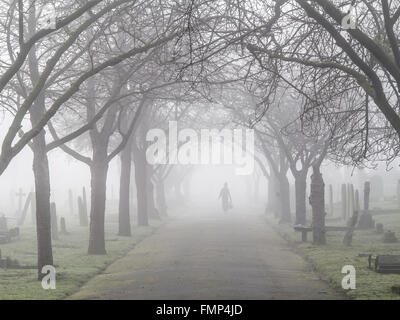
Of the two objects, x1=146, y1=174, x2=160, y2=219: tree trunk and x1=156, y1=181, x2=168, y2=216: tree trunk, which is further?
x1=156, y1=181, x2=168, y2=216: tree trunk

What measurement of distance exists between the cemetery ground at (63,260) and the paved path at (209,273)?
0.41m

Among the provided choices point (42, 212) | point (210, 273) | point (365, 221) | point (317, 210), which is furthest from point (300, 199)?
point (42, 212)

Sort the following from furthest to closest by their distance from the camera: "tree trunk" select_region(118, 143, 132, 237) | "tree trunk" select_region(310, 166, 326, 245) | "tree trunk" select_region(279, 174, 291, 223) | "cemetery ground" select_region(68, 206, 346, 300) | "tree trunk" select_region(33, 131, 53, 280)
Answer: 1. "tree trunk" select_region(279, 174, 291, 223)
2. "tree trunk" select_region(118, 143, 132, 237)
3. "tree trunk" select_region(310, 166, 326, 245)
4. "tree trunk" select_region(33, 131, 53, 280)
5. "cemetery ground" select_region(68, 206, 346, 300)

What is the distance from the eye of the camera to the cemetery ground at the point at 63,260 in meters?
13.8

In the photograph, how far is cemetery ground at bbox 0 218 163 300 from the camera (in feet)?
45.4

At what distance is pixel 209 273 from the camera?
51.9 ft

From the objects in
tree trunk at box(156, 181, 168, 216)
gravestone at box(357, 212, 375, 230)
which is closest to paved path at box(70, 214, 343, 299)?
gravestone at box(357, 212, 375, 230)

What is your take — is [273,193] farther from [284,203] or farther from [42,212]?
[42,212]

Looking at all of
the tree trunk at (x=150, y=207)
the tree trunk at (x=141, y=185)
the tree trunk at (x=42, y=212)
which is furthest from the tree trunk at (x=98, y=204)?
the tree trunk at (x=150, y=207)

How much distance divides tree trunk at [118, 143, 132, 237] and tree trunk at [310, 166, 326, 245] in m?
7.97

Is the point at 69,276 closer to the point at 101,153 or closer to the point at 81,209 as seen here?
the point at 101,153

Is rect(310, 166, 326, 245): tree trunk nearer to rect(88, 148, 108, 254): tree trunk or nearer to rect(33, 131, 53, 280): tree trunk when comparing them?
rect(88, 148, 108, 254): tree trunk

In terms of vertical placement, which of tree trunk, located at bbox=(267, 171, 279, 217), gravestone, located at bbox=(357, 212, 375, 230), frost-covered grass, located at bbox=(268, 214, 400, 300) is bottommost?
frost-covered grass, located at bbox=(268, 214, 400, 300)
